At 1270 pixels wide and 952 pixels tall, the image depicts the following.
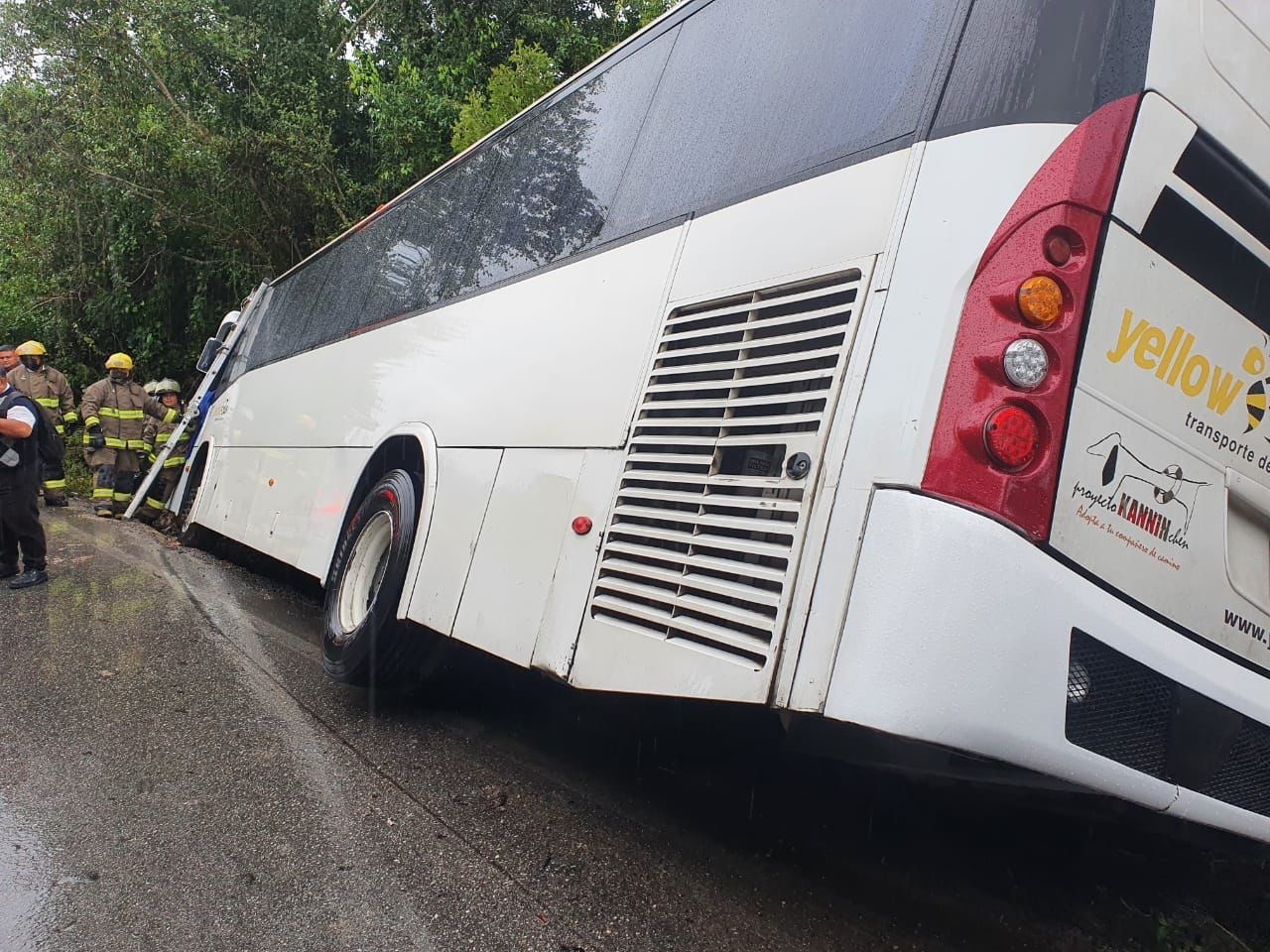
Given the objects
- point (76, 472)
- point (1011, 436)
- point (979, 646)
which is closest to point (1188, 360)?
point (1011, 436)

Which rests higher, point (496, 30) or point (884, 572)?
point (496, 30)

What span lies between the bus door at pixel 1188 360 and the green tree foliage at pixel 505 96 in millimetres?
10036

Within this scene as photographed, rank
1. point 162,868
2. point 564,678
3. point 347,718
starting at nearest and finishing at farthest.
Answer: point 162,868 < point 564,678 < point 347,718

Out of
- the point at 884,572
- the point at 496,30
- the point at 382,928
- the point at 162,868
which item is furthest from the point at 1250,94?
the point at 496,30

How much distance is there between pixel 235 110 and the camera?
14430 mm

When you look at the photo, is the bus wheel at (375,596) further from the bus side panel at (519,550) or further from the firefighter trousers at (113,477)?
the firefighter trousers at (113,477)

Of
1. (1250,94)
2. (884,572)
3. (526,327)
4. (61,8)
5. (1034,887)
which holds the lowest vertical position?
(1034,887)

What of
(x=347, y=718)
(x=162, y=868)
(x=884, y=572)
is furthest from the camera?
(x=347, y=718)

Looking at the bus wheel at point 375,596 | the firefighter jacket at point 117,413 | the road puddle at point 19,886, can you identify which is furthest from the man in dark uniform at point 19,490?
the firefighter jacket at point 117,413

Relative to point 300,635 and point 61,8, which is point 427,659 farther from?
point 61,8

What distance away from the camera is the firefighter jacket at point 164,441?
38.2 ft

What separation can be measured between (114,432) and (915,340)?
1186 cm

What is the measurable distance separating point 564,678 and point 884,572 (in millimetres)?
1231

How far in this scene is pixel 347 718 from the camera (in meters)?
4.17
